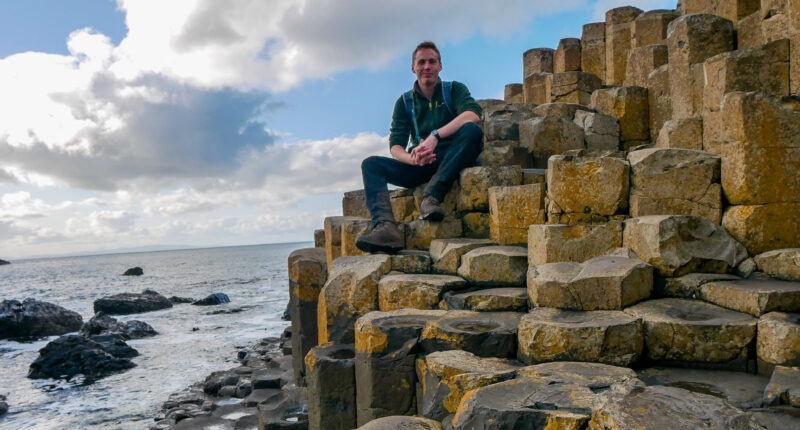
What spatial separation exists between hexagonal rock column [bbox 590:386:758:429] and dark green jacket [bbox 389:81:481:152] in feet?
13.5

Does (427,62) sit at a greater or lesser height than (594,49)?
lesser

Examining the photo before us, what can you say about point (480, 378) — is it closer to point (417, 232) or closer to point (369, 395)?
point (369, 395)

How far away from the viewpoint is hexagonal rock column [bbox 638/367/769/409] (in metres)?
2.69

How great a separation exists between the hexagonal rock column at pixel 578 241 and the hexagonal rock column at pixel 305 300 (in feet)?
11.6

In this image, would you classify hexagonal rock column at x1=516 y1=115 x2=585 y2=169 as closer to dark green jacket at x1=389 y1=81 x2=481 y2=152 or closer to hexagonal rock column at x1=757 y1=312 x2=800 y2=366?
dark green jacket at x1=389 y1=81 x2=481 y2=152

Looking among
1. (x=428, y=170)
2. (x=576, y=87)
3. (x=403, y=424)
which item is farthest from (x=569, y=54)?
(x=403, y=424)

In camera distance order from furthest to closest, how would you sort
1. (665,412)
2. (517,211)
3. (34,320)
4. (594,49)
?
(34,320) < (594,49) < (517,211) < (665,412)

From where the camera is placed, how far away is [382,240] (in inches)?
208

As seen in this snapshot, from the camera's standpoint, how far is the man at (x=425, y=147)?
5.51 metres

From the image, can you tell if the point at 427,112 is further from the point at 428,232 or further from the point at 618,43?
the point at 618,43

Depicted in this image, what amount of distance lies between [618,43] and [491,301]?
10223mm

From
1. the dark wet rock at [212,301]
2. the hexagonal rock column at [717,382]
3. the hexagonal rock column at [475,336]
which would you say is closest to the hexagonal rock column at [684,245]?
the hexagonal rock column at [717,382]

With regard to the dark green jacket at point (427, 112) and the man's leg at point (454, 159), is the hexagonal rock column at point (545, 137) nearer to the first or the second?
the dark green jacket at point (427, 112)

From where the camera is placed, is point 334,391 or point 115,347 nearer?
point 334,391
